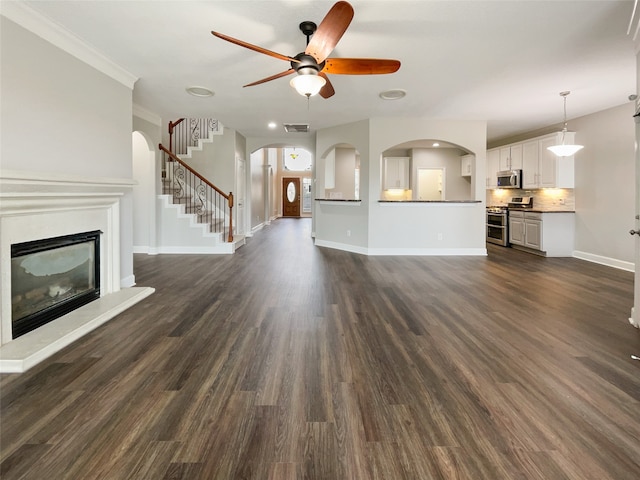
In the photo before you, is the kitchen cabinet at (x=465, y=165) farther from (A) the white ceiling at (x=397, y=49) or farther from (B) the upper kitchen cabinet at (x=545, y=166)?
(A) the white ceiling at (x=397, y=49)

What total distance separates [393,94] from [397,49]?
153 centimetres

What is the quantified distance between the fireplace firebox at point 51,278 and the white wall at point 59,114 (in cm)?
60

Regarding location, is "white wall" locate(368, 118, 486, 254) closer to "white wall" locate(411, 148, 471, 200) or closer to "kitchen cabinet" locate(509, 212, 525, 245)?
"kitchen cabinet" locate(509, 212, 525, 245)

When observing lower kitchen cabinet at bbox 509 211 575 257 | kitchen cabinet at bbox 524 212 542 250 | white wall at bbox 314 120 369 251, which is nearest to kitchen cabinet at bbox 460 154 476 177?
kitchen cabinet at bbox 524 212 542 250

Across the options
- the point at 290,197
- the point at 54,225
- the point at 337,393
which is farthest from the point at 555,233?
the point at 290,197

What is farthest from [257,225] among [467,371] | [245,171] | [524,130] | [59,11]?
[467,371]

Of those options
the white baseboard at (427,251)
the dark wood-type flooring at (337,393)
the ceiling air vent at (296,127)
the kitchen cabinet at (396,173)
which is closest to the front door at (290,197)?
the kitchen cabinet at (396,173)

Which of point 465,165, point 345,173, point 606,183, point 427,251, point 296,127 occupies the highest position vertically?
point 296,127

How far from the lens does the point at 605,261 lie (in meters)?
5.84

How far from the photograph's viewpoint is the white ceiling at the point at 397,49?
9.18ft

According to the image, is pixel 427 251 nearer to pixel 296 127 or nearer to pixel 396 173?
pixel 296 127

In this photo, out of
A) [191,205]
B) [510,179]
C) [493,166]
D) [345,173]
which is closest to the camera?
[510,179]

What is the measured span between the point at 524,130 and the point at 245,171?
6.77 m

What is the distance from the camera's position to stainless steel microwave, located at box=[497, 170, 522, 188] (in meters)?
7.44
